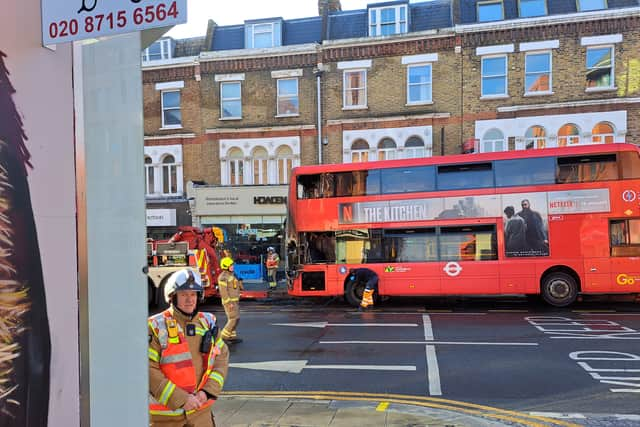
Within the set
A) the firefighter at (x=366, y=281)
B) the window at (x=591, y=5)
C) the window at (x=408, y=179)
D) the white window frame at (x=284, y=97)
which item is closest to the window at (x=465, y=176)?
the window at (x=408, y=179)

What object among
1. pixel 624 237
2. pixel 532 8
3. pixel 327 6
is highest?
pixel 327 6

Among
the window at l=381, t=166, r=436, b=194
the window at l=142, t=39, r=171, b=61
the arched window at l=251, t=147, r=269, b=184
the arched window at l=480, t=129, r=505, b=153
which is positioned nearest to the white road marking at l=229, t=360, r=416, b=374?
the window at l=381, t=166, r=436, b=194

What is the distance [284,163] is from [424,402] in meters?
16.7

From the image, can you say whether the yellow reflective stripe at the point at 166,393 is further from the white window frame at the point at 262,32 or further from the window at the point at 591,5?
the window at the point at 591,5

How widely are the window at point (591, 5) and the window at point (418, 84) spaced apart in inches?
246

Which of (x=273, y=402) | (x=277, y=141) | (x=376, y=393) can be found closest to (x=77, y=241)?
(x=273, y=402)

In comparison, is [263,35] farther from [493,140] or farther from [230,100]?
[493,140]

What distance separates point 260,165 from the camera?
21.8 meters

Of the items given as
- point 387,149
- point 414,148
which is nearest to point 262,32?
point 387,149

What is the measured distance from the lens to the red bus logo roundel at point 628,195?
12031 mm

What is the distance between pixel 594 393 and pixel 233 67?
1955 centimetres

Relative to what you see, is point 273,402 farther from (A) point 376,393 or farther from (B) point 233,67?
(B) point 233,67

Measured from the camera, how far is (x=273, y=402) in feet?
18.4

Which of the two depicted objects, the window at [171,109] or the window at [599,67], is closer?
the window at [599,67]
